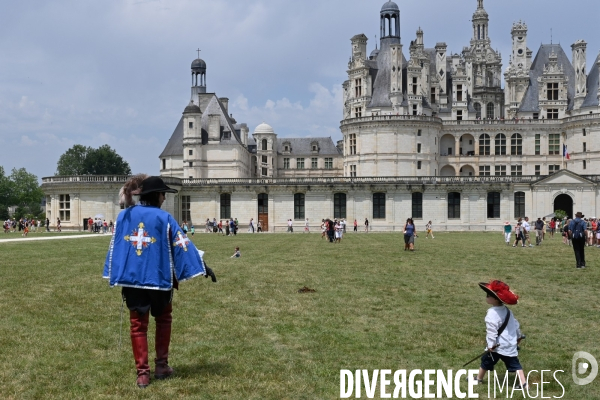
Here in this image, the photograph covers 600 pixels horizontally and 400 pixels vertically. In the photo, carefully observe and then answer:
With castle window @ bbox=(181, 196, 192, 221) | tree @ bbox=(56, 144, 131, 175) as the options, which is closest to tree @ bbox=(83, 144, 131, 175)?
tree @ bbox=(56, 144, 131, 175)

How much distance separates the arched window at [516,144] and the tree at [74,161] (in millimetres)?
79757

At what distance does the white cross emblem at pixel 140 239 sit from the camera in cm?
762

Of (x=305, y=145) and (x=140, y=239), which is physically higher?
(x=305, y=145)

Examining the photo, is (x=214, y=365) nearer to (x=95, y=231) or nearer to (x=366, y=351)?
(x=366, y=351)

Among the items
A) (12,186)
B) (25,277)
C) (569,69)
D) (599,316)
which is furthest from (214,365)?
(12,186)

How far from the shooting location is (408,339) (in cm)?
1012

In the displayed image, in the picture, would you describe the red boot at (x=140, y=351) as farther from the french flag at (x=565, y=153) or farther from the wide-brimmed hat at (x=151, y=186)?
the french flag at (x=565, y=153)

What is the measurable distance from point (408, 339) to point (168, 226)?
14.9 feet

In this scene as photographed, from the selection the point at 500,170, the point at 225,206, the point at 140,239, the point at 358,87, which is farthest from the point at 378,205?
the point at 140,239

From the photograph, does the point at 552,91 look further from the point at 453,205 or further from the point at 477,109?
the point at 453,205

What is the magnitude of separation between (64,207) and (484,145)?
46.0 metres

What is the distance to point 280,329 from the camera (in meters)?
10.8

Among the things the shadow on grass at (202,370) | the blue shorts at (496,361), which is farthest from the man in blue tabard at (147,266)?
the blue shorts at (496,361)

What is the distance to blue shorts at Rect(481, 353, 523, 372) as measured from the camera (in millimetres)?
7615
